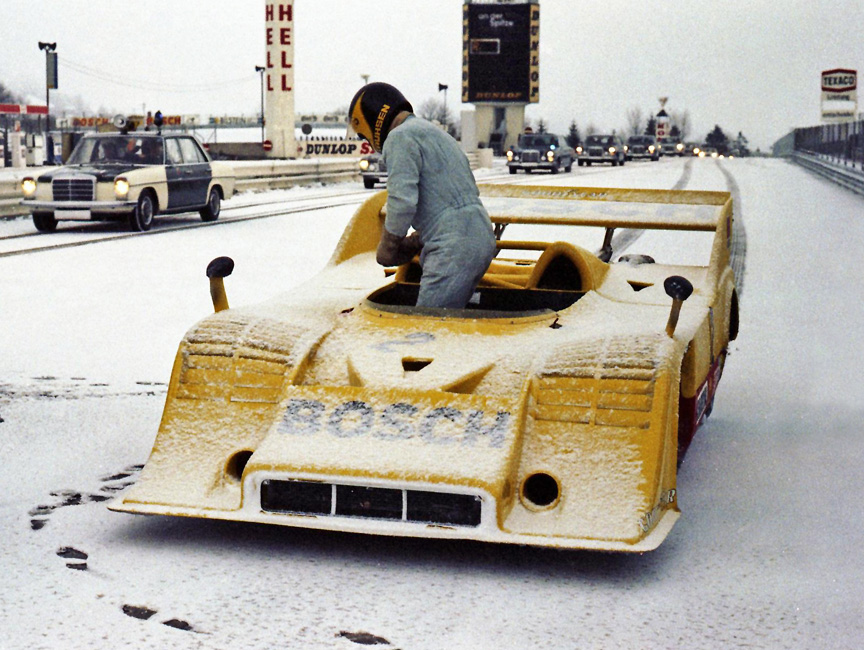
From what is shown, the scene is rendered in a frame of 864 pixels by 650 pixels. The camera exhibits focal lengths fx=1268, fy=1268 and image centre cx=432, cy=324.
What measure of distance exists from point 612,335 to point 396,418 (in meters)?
0.95

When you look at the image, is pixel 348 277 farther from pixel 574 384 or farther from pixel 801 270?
pixel 801 270

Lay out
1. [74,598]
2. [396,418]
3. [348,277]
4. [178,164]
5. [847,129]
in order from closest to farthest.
→ 1. [74,598]
2. [396,418]
3. [348,277]
4. [178,164]
5. [847,129]

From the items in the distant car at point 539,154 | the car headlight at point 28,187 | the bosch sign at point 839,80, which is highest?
the bosch sign at point 839,80

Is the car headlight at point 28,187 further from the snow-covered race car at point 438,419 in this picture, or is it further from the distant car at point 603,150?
the distant car at point 603,150

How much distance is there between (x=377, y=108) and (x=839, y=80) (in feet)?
280

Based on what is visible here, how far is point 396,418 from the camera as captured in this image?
450 centimetres

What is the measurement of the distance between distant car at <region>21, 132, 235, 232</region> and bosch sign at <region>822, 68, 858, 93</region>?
71346mm

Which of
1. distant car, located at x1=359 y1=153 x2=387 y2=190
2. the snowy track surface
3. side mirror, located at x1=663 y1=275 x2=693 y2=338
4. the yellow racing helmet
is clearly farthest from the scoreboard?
side mirror, located at x1=663 y1=275 x2=693 y2=338

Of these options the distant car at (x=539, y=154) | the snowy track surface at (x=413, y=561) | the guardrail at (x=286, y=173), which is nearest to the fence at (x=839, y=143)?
the distant car at (x=539, y=154)

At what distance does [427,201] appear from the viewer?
5.37 m

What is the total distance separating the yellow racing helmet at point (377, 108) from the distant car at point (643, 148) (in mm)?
65299

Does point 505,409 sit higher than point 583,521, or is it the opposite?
point 505,409

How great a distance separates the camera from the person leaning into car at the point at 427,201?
5.25 metres

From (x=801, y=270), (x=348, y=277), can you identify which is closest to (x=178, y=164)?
(x=801, y=270)
